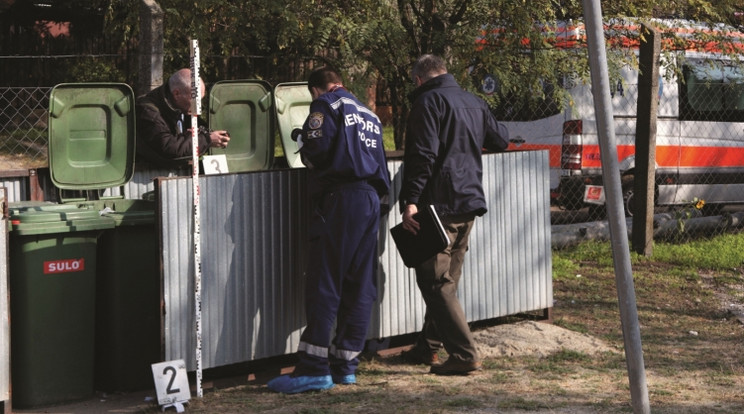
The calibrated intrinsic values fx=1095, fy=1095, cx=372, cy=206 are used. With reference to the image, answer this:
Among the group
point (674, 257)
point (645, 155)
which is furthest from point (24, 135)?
point (674, 257)

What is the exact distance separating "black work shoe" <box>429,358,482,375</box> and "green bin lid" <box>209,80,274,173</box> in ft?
6.74

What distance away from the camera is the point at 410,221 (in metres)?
6.39

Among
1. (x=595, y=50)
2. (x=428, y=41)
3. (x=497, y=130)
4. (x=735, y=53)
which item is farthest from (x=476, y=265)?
(x=735, y=53)

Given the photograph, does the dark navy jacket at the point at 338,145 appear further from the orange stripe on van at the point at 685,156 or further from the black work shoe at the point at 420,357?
the orange stripe on van at the point at 685,156

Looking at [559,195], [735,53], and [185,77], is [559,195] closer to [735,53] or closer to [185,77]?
[735,53]

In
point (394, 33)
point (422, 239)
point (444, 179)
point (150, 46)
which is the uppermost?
point (394, 33)

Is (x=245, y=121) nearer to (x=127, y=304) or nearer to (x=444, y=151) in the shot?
(x=444, y=151)

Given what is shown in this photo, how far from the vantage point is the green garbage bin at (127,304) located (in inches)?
246

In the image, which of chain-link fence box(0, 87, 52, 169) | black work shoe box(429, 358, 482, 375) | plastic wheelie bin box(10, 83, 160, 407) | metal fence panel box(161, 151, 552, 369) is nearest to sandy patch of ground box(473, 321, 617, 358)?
metal fence panel box(161, 151, 552, 369)

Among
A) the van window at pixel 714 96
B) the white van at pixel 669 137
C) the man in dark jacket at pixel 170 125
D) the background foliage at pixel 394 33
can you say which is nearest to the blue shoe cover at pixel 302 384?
the man in dark jacket at pixel 170 125

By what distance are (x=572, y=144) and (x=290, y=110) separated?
17.4 feet

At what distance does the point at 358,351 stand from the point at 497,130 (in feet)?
5.55

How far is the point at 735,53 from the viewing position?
1082 centimetres

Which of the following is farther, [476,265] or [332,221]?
[476,265]
